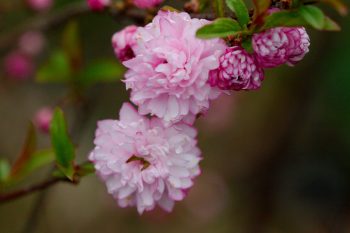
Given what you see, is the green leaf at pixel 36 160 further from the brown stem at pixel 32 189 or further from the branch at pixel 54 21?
the branch at pixel 54 21

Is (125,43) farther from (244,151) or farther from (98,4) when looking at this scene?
(244,151)

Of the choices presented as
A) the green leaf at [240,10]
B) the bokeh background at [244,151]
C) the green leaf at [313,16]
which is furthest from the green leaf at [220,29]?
the bokeh background at [244,151]

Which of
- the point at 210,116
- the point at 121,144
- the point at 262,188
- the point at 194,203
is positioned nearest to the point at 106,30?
the point at 210,116

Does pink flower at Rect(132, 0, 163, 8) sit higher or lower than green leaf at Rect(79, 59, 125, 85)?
higher

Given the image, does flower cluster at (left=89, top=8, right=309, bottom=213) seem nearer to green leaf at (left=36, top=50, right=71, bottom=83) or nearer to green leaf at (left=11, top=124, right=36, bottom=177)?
green leaf at (left=11, top=124, right=36, bottom=177)

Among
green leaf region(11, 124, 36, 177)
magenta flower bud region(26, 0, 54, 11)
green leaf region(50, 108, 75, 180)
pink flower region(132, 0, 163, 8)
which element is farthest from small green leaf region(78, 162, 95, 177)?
magenta flower bud region(26, 0, 54, 11)

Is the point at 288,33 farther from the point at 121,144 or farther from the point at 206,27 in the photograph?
the point at 121,144

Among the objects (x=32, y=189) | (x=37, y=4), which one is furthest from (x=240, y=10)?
(x=37, y=4)
